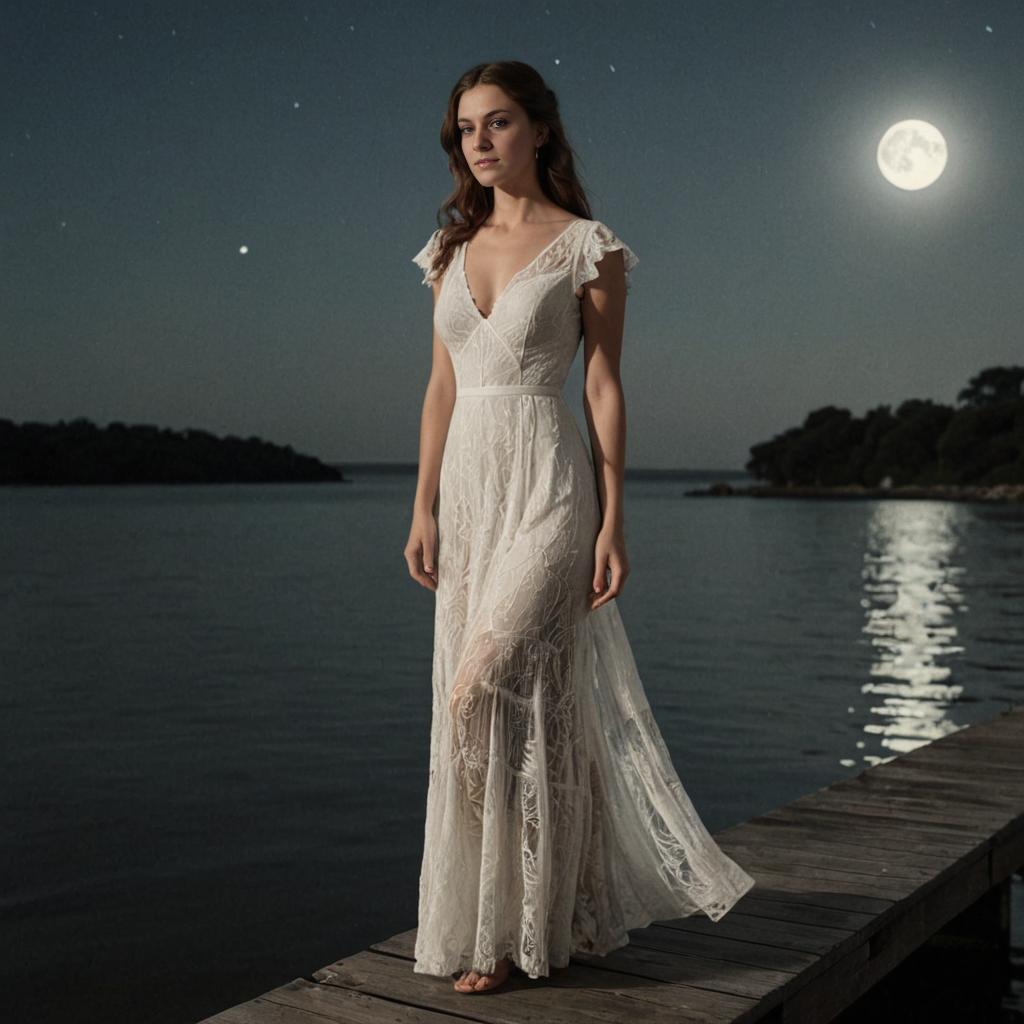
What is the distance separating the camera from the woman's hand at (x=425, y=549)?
3.53m

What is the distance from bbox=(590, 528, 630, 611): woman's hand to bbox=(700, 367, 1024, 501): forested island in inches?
3738

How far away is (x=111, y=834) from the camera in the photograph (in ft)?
32.2

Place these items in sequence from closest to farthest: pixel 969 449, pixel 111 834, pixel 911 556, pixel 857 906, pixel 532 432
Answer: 1. pixel 532 432
2. pixel 857 906
3. pixel 111 834
4. pixel 911 556
5. pixel 969 449

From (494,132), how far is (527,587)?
1093 mm

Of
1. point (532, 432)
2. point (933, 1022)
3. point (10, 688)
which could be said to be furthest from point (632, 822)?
point (10, 688)

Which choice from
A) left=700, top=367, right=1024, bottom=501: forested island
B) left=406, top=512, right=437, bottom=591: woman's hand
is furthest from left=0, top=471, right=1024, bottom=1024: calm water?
left=700, top=367, right=1024, bottom=501: forested island

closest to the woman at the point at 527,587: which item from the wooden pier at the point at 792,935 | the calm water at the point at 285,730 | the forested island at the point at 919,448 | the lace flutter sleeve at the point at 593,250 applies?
the lace flutter sleeve at the point at 593,250

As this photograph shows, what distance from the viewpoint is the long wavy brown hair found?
3357 mm

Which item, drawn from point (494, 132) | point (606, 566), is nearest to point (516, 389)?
point (606, 566)

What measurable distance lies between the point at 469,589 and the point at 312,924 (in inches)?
195

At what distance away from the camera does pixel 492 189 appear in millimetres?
3562

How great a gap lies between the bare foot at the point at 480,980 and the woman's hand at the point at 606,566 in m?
0.91

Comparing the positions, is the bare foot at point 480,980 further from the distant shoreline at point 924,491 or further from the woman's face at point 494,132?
the distant shoreline at point 924,491

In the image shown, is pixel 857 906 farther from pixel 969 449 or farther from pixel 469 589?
pixel 969 449
